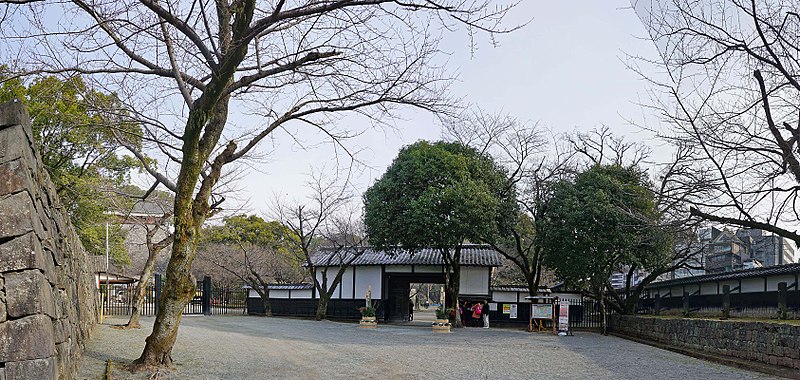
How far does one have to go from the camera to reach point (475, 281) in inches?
1064

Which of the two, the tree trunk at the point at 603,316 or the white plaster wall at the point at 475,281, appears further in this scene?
the white plaster wall at the point at 475,281

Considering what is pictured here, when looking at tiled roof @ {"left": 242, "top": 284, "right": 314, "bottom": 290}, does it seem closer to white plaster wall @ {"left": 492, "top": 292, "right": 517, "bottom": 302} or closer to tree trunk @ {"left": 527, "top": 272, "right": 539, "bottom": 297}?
white plaster wall @ {"left": 492, "top": 292, "right": 517, "bottom": 302}

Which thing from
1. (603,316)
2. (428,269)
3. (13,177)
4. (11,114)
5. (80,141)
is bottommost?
(603,316)

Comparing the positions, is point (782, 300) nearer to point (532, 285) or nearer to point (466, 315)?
point (532, 285)

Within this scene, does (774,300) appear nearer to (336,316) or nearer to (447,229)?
(447,229)

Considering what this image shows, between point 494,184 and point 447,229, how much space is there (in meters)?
3.61

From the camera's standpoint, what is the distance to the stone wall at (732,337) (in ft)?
35.9

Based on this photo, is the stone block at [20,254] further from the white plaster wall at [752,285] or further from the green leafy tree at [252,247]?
the green leafy tree at [252,247]

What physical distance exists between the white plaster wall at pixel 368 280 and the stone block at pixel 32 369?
2232 centimetres

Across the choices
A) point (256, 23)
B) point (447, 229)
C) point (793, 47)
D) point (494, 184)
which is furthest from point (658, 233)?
point (494, 184)

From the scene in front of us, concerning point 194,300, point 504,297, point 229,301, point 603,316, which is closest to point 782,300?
point 603,316

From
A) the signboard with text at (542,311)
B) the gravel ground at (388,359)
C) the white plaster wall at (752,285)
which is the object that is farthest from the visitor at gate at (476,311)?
the white plaster wall at (752,285)

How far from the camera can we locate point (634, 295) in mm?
23094

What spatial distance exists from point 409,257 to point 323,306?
14.7 ft
